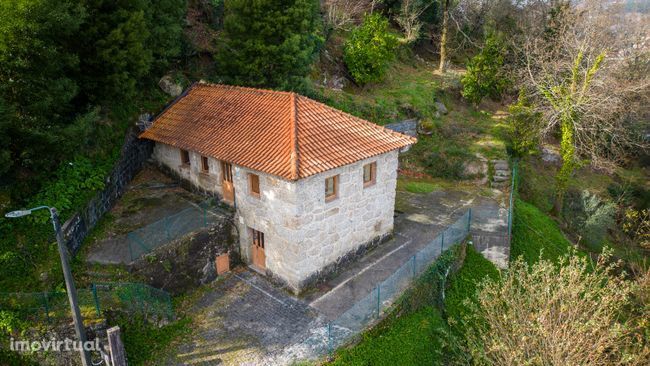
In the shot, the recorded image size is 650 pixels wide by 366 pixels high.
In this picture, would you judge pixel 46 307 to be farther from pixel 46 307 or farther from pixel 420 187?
pixel 420 187

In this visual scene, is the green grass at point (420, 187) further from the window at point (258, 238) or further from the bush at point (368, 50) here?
the window at point (258, 238)

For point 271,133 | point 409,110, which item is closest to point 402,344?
point 271,133

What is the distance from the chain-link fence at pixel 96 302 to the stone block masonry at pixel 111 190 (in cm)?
230

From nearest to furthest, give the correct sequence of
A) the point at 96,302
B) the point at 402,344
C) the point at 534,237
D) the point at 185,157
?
the point at 96,302, the point at 402,344, the point at 185,157, the point at 534,237

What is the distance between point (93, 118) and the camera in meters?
16.2

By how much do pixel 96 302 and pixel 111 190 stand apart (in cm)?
623

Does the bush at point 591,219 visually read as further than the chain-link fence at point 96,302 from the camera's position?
Yes

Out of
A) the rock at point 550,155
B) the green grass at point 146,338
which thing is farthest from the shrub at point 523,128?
the green grass at point 146,338

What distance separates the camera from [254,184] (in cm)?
1652

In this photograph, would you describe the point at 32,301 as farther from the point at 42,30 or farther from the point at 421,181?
the point at 421,181

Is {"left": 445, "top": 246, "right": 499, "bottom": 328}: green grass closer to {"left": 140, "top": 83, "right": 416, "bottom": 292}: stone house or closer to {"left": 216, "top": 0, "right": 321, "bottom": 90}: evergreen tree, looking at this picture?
{"left": 140, "top": 83, "right": 416, "bottom": 292}: stone house

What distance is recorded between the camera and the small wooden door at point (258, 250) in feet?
56.8

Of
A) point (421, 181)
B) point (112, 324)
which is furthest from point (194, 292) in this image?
point (421, 181)

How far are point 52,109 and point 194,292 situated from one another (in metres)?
7.79
